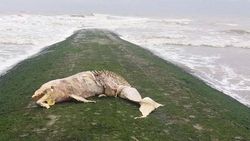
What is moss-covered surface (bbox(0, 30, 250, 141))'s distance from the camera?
43.4ft

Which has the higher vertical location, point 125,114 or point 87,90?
point 87,90

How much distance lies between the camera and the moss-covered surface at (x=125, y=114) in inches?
521

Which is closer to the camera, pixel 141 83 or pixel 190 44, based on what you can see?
pixel 141 83

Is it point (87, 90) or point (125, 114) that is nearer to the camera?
point (125, 114)

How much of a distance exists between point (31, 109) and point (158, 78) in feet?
27.9

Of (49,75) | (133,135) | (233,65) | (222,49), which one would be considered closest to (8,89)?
(49,75)

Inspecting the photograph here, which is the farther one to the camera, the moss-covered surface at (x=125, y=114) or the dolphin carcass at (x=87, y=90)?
the dolphin carcass at (x=87, y=90)

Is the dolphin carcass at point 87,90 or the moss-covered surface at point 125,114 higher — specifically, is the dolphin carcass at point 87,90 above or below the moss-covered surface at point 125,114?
above

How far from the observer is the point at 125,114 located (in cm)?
1519

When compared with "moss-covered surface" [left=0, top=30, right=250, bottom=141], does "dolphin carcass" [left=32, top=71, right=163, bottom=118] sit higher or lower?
higher

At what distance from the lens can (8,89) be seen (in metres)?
20.4

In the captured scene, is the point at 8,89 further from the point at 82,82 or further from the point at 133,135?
the point at 133,135

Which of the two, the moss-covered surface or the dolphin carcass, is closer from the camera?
the moss-covered surface

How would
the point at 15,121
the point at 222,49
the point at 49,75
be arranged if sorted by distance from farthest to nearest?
the point at 222,49 → the point at 49,75 → the point at 15,121
